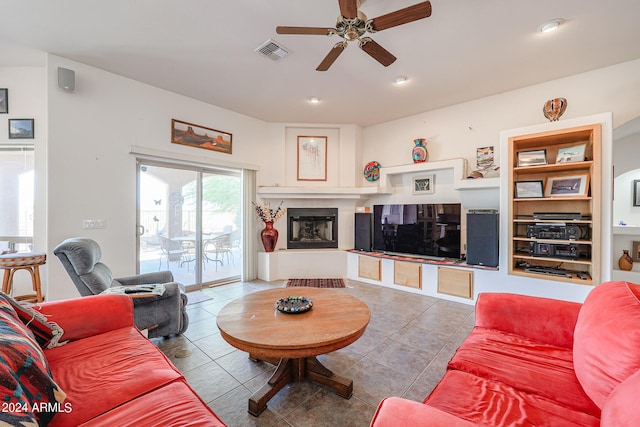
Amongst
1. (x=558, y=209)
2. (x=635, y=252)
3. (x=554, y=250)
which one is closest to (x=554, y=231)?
(x=554, y=250)

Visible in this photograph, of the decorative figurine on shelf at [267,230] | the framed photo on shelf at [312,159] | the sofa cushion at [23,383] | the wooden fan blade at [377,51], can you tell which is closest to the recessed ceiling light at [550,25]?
the wooden fan blade at [377,51]

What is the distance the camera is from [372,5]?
213cm

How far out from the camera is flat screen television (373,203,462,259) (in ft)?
12.5

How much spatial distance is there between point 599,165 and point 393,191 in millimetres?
2541

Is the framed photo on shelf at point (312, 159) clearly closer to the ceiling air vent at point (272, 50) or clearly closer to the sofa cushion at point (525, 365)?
the ceiling air vent at point (272, 50)

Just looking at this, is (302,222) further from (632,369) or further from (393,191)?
(632,369)

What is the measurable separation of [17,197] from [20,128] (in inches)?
34.7

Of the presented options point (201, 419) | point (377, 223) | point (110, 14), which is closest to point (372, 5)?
point (110, 14)

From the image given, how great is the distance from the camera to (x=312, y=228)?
16.5 feet


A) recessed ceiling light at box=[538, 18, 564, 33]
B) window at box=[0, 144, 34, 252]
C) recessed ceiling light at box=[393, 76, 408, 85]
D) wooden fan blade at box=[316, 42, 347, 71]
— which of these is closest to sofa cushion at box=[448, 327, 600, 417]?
wooden fan blade at box=[316, 42, 347, 71]

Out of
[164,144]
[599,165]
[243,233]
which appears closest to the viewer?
[599,165]

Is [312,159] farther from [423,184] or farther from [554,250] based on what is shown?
[554,250]

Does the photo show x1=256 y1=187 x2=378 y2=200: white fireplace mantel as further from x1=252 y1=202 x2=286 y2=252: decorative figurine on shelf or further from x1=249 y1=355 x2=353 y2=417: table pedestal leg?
x1=249 y1=355 x2=353 y2=417: table pedestal leg

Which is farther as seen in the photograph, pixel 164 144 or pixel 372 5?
pixel 164 144
